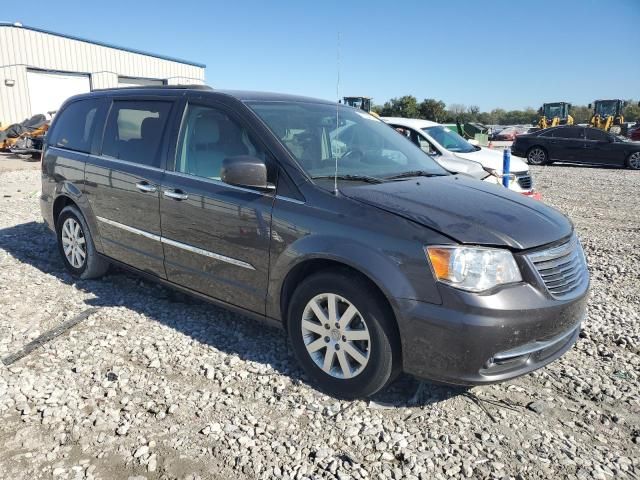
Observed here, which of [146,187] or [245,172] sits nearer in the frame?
[245,172]

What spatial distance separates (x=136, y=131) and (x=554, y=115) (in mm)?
32907

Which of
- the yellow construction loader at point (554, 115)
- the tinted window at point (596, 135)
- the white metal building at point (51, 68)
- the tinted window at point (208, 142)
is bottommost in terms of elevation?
the tinted window at point (596, 135)

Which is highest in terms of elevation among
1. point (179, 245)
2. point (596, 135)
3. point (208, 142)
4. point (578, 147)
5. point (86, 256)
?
point (208, 142)

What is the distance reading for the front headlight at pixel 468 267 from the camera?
Result: 2629mm

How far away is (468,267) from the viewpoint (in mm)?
2637

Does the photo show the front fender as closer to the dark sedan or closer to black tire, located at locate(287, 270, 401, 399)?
black tire, located at locate(287, 270, 401, 399)

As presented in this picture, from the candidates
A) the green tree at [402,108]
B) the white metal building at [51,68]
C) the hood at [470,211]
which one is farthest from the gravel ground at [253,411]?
the green tree at [402,108]

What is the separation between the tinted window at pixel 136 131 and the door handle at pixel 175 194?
0.31 metres

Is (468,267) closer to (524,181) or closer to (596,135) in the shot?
(524,181)

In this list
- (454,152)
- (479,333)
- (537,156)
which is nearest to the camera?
(479,333)

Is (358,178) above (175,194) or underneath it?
above

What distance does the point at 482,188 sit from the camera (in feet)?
11.9

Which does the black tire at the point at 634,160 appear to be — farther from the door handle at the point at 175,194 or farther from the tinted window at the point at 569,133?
the door handle at the point at 175,194

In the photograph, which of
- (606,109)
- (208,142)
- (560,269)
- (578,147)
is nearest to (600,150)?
(578,147)
